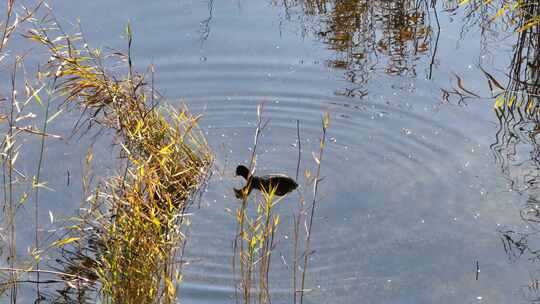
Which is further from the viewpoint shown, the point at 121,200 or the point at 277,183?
the point at 277,183

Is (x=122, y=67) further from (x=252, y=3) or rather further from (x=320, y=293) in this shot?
(x=320, y=293)

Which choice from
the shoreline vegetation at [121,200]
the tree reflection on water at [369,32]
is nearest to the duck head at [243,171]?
the shoreline vegetation at [121,200]

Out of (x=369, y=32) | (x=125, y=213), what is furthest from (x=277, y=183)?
(x=369, y=32)

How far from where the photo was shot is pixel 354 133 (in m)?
8.23

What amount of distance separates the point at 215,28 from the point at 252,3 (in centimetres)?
66

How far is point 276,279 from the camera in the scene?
6363mm

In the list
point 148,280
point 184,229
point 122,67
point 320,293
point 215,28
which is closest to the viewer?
point 148,280

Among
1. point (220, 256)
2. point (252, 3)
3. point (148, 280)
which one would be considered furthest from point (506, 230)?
point (252, 3)

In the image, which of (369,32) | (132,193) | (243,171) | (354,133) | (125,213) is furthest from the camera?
(369,32)

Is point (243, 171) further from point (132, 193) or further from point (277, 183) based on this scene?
point (132, 193)

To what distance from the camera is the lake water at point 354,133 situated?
21.3 feet

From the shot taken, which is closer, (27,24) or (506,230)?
(506,230)

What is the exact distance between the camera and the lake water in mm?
6500

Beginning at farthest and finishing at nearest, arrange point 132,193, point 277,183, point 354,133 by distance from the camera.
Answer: point 354,133
point 277,183
point 132,193
